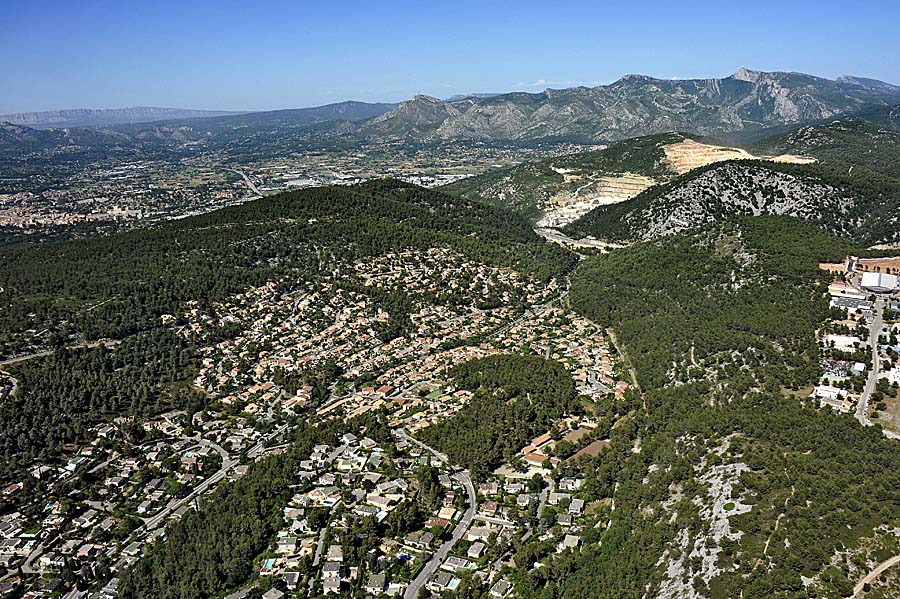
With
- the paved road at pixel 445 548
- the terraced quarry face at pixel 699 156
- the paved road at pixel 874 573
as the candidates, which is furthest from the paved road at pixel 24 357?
the terraced quarry face at pixel 699 156

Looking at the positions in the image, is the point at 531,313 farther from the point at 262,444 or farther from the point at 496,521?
the point at 496,521

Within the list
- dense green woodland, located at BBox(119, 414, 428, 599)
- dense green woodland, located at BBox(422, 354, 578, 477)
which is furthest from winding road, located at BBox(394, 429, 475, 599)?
dense green woodland, located at BBox(119, 414, 428, 599)

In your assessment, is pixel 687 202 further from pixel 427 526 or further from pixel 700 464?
pixel 427 526

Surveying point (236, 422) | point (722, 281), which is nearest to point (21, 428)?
point (236, 422)

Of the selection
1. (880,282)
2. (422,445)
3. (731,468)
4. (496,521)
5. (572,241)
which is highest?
(880,282)

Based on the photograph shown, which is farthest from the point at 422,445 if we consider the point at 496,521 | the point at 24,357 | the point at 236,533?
the point at 24,357

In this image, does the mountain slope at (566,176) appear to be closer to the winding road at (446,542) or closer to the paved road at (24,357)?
the paved road at (24,357)

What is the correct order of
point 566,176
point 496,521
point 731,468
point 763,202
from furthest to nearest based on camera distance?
point 566,176, point 763,202, point 496,521, point 731,468

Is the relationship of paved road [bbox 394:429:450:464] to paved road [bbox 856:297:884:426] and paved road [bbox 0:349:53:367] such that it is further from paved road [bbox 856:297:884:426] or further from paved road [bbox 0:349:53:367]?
paved road [bbox 0:349:53:367]
